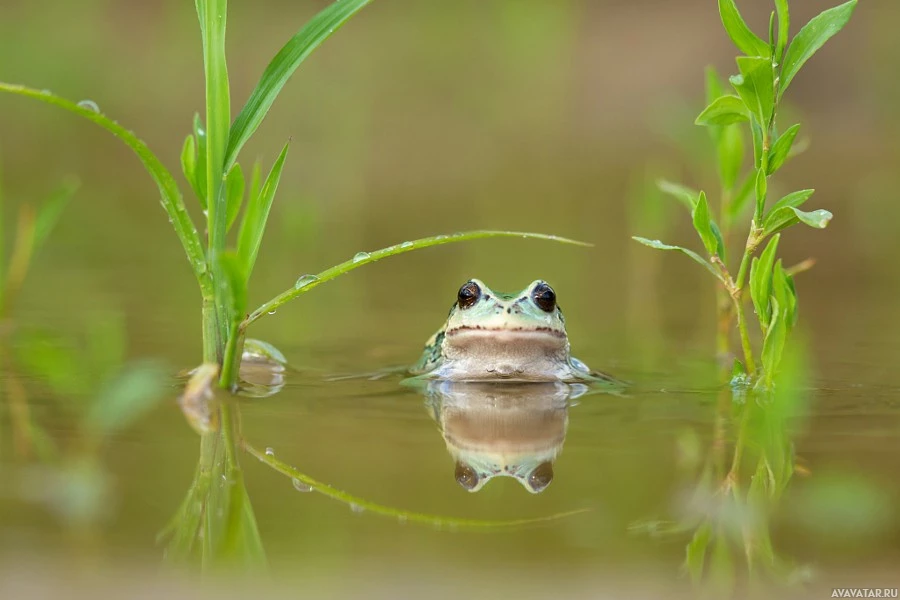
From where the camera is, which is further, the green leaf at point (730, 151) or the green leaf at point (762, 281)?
the green leaf at point (730, 151)

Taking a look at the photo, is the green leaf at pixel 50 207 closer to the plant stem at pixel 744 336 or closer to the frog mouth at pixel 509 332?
the frog mouth at pixel 509 332

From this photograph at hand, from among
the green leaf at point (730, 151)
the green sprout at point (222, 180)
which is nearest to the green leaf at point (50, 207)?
the green sprout at point (222, 180)

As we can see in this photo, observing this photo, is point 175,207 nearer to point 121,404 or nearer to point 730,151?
point 121,404

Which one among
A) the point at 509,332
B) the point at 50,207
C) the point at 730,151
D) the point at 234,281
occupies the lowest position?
the point at 234,281

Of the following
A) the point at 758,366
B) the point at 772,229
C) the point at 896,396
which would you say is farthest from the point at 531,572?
the point at 758,366

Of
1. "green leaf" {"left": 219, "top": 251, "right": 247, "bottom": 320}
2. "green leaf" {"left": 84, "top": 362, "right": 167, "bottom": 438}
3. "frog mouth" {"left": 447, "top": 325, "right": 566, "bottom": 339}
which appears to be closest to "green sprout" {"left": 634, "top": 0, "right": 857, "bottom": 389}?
"frog mouth" {"left": 447, "top": 325, "right": 566, "bottom": 339}

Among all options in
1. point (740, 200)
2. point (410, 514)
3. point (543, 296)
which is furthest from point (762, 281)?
point (410, 514)
